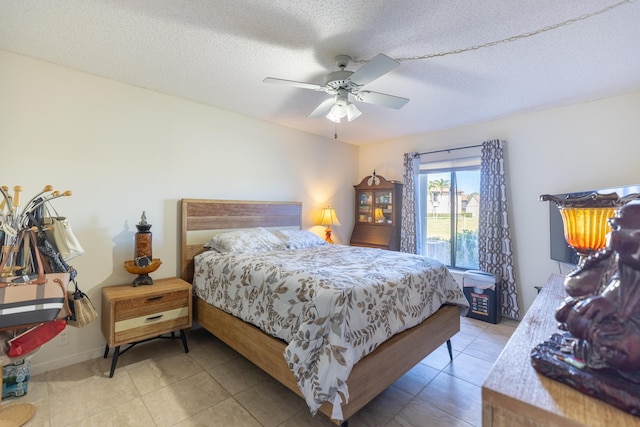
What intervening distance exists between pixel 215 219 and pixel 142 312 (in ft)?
3.88

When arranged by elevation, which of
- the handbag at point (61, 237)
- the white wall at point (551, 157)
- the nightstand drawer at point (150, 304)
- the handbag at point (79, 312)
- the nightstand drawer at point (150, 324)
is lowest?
the nightstand drawer at point (150, 324)

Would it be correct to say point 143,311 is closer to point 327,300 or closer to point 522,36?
point 327,300

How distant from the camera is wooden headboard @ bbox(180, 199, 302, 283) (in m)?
2.99

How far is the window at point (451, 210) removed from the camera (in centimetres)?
395

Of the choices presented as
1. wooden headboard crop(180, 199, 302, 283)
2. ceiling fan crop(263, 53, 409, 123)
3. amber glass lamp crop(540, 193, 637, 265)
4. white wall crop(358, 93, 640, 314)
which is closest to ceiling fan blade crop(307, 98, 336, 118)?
ceiling fan crop(263, 53, 409, 123)

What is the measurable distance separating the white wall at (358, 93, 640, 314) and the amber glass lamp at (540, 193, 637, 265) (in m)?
2.63

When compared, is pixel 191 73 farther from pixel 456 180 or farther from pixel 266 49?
pixel 456 180

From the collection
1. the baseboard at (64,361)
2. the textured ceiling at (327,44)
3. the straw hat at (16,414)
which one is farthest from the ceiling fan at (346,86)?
the baseboard at (64,361)

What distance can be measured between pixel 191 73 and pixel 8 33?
3.83 ft

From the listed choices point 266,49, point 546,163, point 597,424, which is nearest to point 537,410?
point 597,424

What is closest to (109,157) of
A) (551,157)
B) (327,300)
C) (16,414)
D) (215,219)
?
(215,219)

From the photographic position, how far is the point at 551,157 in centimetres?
329

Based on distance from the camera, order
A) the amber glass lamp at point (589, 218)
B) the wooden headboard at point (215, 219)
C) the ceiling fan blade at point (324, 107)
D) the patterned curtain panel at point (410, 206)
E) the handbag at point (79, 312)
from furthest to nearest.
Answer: the patterned curtain panel at point (410, 206) → the wooden headboard at point (215, 219) → the ceiling fan blade at point (324, 107) → the handbag at point (79, 312) → the amber glass lamp at point (589, 218)

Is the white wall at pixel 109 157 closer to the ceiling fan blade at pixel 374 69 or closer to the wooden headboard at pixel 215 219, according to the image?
the wooden headboard at pixel 215 219
